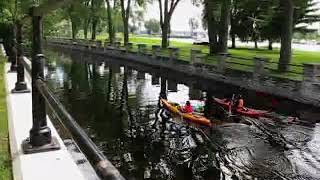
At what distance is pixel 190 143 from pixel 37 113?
6709 millimetres

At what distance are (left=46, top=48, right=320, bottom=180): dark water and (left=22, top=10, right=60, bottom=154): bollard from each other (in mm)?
2901

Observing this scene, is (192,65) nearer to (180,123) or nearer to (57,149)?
(180,123)

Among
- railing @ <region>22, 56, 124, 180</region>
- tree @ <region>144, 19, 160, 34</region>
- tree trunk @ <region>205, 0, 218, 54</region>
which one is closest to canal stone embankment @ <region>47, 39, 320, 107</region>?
tree trunk @ <region>205, 0, 218, 54</region>

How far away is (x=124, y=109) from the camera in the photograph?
1939cm

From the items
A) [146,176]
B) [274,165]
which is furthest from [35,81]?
[274,165]

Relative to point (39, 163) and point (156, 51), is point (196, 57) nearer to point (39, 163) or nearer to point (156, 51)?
point (156, 51)

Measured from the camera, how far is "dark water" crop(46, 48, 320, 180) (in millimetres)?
11055

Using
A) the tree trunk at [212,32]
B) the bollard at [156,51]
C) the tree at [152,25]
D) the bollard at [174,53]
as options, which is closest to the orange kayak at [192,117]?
the bollard at [174,53]

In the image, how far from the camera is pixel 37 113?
7.88m

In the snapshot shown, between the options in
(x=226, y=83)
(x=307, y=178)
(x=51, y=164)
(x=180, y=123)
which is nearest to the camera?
(x=51, y=164)

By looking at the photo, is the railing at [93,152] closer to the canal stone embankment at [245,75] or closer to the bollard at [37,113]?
the bollard at [37,113]

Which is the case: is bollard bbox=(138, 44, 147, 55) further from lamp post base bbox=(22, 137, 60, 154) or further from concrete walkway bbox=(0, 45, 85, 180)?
lamp post base bbox=(22, 137, 60, 154)

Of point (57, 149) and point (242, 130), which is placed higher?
point (57, 149)

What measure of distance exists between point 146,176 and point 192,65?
2105 centimetres
